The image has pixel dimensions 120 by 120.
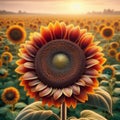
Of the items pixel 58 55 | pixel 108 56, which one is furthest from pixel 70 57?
pixel 108 56

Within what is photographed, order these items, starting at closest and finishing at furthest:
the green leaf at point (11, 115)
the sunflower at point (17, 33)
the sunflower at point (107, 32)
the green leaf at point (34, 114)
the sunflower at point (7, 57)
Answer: the green leaf at point (34, 114) < the green leaf at point (11, 115) < the sunflower at point (7, 57) < the sunflower at point (17, 33) < the sunflower at point (107, 32)

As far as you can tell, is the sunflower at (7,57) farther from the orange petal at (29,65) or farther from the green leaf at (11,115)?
the orange petal at (29,65)

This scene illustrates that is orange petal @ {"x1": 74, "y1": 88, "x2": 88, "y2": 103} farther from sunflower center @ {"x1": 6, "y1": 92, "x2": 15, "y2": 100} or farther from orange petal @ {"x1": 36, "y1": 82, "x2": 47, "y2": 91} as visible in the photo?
sunflower center @ {"x1": 6, "y1": 92, "x2": 15, "y2": 100}

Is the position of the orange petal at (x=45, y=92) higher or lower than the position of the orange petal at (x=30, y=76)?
lower

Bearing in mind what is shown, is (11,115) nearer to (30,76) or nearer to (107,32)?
(30,76)

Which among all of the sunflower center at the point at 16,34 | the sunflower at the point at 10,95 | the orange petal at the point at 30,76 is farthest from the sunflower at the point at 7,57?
the orange petal at the point at 30,76

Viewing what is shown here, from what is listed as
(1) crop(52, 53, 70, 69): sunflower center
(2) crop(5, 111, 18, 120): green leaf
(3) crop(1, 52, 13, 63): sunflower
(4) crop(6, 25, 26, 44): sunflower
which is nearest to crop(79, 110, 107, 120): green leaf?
(1) crop(52, 53, 70, 69): sunflower center

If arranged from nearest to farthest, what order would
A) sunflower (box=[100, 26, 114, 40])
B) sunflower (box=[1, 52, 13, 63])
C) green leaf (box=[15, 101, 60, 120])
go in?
green leaf (box=[15, 101, 60, 120]) < sunflower (box=[1, 52, 13, 63]) < sunflower (box=[100, 26, 114, 40])

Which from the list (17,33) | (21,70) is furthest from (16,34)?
(21,70)
